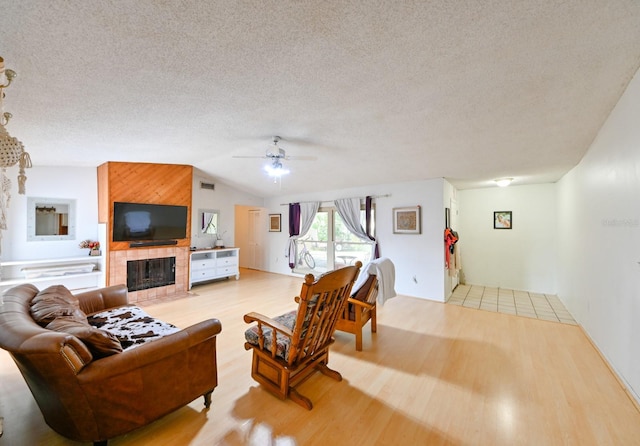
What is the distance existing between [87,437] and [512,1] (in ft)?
10.9

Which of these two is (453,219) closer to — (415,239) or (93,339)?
(415,239)

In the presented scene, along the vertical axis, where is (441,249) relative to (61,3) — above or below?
below

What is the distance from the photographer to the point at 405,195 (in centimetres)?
514

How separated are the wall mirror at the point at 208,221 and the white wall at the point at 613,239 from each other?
7.01m

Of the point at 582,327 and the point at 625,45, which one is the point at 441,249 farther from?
the point at 625,45

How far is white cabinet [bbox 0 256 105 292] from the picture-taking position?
4082mm

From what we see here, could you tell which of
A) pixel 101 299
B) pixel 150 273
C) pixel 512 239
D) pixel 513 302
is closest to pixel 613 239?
pixel 513 302

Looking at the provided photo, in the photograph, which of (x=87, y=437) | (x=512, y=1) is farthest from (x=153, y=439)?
(x=512, y=1)

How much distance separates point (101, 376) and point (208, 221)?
17.9 ft

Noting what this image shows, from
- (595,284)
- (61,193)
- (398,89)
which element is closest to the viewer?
(398,89)

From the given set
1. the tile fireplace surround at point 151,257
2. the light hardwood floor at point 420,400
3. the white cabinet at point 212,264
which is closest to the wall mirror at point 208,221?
the white cabinet at point 212,264

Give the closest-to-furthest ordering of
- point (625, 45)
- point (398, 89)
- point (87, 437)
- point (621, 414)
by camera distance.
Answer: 1. point (87, 437)
2. point (625, 45)
3. point (621, 414)
4. point (398, 89)

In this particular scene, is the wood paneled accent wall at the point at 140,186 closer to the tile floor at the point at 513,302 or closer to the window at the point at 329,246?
the window at the point at 329,246

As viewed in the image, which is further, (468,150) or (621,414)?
(468,150)
